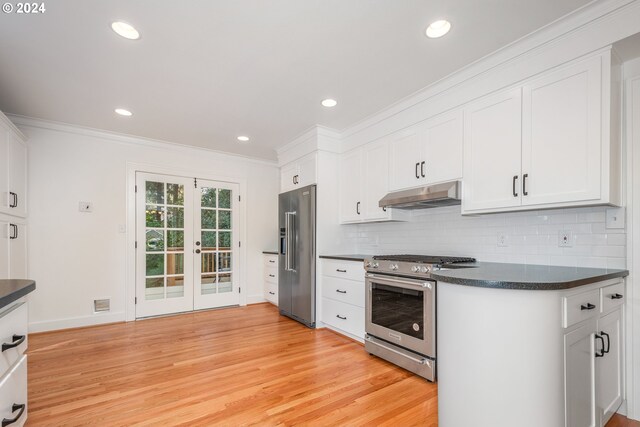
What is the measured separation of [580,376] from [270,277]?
4.18m

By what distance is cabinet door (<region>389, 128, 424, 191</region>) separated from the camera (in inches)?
118

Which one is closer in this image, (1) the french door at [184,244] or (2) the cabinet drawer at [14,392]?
(2) the cabinet drawer at [14,392]

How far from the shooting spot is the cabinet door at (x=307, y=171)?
13.1ft

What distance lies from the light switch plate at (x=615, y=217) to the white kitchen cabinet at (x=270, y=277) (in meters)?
3.95

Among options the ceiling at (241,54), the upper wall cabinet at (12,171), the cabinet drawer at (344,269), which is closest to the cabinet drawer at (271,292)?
the cabinet drawer at (344,269)

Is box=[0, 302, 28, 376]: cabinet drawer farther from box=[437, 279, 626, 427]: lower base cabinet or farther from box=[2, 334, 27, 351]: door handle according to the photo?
box=[437, 279, 626, 427]: lower base cabinet

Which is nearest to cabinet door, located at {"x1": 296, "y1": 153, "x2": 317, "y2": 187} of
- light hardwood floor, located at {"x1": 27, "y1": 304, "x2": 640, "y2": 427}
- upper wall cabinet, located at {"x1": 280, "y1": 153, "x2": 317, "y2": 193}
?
upper wall cabinet, located at {"x1": 280, "y1": 153, "x2": 317, "y2": 193}

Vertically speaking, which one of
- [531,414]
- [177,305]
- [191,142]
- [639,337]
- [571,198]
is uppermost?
[191,142]

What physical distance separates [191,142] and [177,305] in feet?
7.82

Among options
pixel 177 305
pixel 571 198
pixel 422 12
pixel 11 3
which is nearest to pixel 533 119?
pixel 571 198

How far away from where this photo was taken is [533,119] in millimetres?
2156

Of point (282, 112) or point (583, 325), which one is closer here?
point (583, 325)

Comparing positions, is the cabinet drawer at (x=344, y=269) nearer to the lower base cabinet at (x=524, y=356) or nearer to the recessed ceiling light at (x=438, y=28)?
the lower base cabinet at (x=524, y=356)

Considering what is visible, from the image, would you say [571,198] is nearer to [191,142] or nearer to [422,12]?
[422,12]
